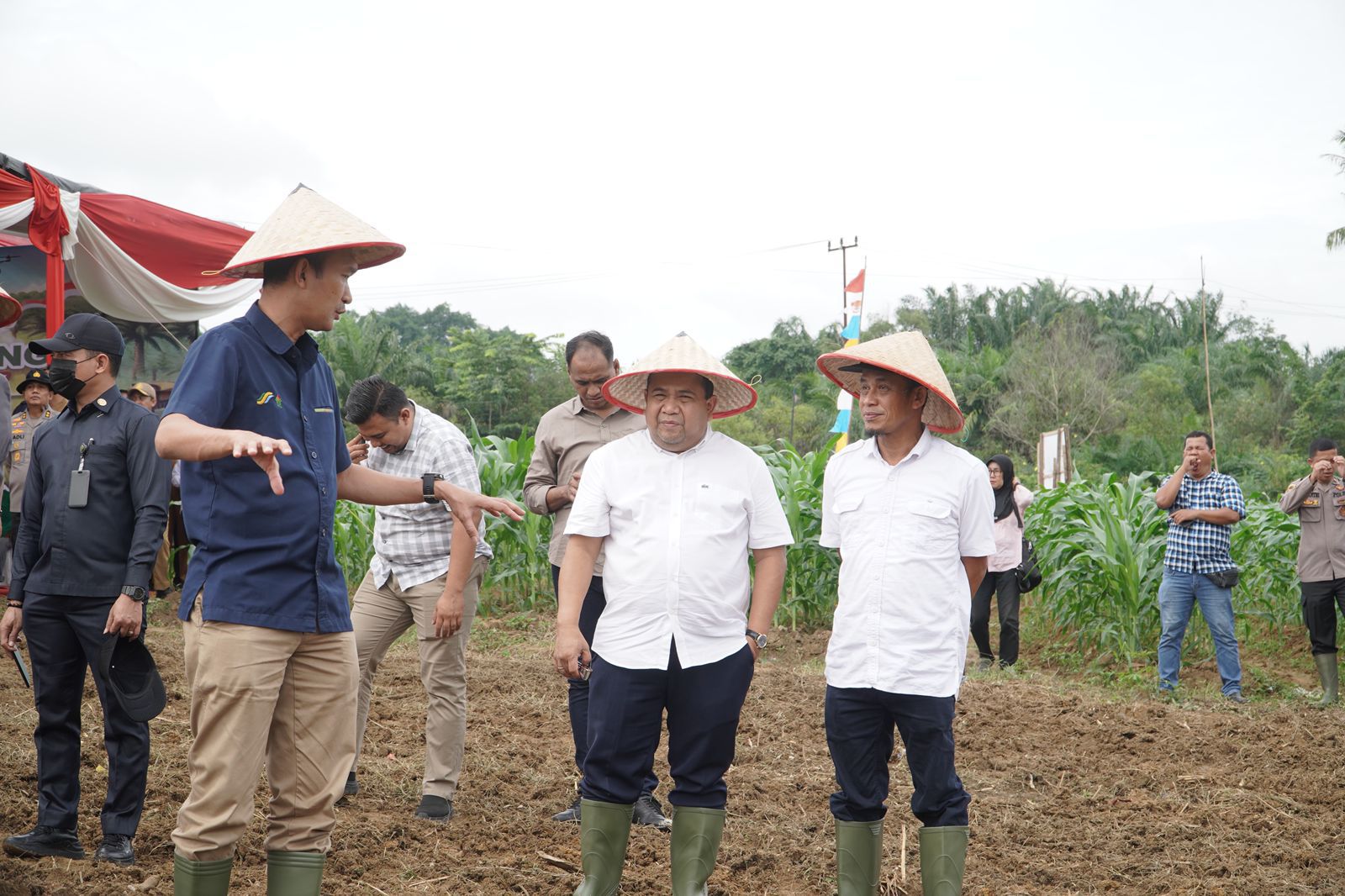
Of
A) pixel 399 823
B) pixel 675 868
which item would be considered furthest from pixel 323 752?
pixel 399 823

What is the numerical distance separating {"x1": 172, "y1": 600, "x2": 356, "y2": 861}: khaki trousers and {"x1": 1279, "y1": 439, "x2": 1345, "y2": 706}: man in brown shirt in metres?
7.00

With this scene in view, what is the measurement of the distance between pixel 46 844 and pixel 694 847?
2.21 meters

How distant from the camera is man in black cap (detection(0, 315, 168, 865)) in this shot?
150 inches

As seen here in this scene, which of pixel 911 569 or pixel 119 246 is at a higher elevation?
pixel 119 246

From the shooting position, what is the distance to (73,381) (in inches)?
154

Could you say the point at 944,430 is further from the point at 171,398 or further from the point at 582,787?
the point at 171,398

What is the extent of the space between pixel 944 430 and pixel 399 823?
2.43 meters

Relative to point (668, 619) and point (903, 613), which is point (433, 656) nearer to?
point (668, 619)

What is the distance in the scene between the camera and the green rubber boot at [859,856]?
133 inches

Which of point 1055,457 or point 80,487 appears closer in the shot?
point 80,487

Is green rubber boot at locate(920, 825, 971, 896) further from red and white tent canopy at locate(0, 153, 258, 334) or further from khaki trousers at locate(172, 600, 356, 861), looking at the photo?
red and white tent canopy at locate(0, 153, 258, 334)

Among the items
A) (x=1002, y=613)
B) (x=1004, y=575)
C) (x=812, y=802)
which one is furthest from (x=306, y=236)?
(x=1002, y=613)

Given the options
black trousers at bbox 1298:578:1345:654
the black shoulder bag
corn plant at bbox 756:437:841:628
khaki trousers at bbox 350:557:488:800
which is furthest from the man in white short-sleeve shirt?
corn plant at bbox 756:437:841:628

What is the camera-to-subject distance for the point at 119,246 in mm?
8266
